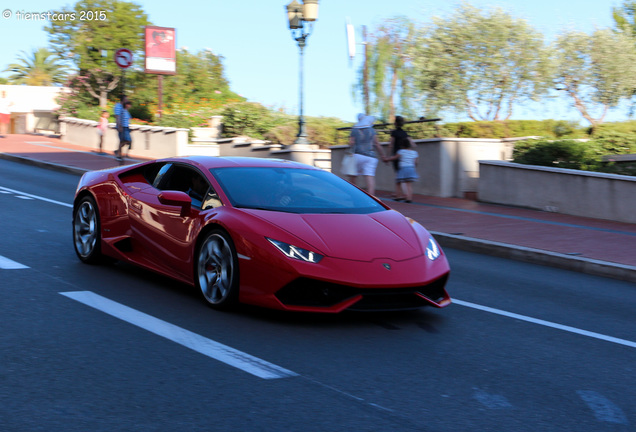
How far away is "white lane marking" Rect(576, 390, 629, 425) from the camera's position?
4.35m

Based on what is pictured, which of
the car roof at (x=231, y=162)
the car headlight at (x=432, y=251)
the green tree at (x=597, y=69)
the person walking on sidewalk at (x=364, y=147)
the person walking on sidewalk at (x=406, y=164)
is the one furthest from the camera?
the green tree at (x=597, y=69)

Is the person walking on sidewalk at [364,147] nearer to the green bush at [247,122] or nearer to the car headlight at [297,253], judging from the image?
the car headlight at [297,253]

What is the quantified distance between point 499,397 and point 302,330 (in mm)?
1746

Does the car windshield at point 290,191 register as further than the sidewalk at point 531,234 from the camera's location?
No

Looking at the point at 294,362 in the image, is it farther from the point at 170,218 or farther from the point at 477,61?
the point at 477,61

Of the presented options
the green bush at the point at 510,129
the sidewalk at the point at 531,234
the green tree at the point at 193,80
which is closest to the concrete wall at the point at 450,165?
the sidewalk at the point at 531,234

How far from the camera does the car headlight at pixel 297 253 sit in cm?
598

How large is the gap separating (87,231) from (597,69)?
3665 cm

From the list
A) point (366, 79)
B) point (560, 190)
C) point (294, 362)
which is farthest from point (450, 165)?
point (366, 79)

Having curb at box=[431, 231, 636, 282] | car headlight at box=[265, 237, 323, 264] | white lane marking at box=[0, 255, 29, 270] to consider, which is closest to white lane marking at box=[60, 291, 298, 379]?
car headlight at box=[265, 237, 323, 264]

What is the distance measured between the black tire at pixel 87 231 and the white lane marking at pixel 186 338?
1.26 metres

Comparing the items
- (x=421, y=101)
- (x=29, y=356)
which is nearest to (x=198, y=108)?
(x=421, y=101)

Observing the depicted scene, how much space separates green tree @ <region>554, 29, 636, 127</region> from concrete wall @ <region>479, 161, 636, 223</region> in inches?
971

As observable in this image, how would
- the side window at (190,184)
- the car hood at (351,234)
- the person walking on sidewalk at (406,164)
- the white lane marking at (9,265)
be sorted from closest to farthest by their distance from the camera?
the car hood at (351,234) < the side window at (190,184) < the white lane marking at (9,265) < the person walking on sidewalk at (406,164)
